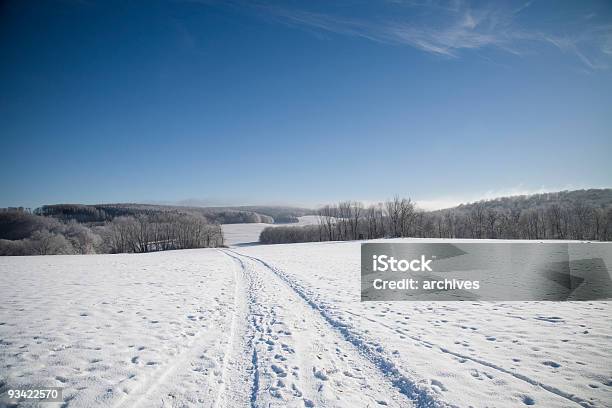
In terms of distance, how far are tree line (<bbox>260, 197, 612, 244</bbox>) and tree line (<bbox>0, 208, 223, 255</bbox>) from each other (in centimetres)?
4023

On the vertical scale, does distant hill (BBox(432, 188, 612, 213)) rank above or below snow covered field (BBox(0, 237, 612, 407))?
above

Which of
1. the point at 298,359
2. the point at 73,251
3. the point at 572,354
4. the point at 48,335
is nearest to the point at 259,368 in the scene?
the point at 298,359

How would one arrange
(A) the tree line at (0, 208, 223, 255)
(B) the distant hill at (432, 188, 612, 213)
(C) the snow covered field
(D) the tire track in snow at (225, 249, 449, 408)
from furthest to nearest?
(B) the distant hill at (432, 188, 612, 213) → (A) the tree line at (0, 208, 223, 255) → (C) the snow covered field → (D) the tire track in snow at (225, 249, 449, 408)

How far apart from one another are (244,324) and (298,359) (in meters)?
2.93

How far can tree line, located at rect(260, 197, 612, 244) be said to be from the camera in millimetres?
63750

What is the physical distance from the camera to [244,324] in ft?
26.6

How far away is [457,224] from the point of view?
268 feet

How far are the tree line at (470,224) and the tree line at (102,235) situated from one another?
4023cm

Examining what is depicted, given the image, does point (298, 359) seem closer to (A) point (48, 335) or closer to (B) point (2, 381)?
(B) point (2, 381)

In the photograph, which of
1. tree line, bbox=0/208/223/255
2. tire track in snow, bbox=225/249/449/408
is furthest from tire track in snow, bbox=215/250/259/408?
tree line, bbox=0/208/223/255

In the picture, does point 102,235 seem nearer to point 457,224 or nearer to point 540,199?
point 457,224

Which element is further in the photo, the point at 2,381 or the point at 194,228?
the point at 194,228

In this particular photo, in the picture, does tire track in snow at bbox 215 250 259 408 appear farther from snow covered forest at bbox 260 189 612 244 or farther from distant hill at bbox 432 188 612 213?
distant hill at bbox 432 188 612 213

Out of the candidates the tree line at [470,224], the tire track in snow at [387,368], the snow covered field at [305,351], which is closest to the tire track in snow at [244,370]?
the snow covered field at [305,351]
